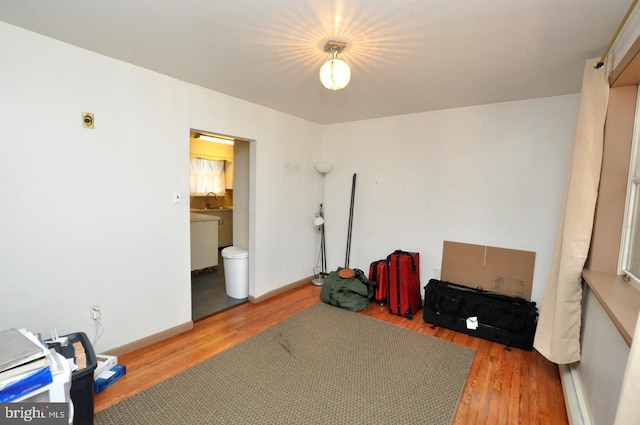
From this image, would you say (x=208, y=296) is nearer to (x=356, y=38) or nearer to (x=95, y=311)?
(x=95, y=311)

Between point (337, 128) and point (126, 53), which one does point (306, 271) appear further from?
point (126, 53)

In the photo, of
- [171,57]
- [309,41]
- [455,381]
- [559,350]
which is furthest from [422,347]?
[171,57]

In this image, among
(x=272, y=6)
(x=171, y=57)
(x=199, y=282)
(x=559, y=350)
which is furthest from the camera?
(x=199, y=282)

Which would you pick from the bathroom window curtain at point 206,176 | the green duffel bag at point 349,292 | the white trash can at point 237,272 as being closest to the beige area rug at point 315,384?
the green duffel bag at point 349,292

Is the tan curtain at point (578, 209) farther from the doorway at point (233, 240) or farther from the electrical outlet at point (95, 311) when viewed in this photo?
the electrical outlet at point (95, 311)

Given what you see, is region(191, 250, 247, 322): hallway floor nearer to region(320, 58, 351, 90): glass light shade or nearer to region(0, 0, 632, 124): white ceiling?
region(0, 0, 632, 124): white ceiling

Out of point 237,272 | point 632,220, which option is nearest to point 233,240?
point 237,272

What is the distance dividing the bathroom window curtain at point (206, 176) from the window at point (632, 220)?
5788mm

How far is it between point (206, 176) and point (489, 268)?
5102 mm

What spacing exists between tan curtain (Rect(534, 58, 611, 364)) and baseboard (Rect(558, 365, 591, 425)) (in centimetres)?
15

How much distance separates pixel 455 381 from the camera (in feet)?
6.79

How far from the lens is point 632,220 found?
5.83ft

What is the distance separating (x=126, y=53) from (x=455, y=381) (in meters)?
3.30

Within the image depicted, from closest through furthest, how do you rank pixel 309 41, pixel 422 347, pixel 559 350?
1. pixel 309 41
2. pixel 559 350
3. pixel 422 347
